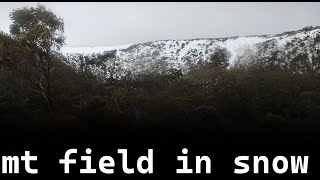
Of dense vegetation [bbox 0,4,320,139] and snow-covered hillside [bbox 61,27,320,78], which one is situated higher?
snow-covered hillside [bbox 61,27,320,78]

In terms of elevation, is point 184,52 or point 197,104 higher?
point 184,52

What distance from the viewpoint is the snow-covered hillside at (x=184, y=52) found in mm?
117000

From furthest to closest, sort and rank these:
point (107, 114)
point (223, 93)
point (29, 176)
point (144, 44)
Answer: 1. point (144, 44)
2. point (223, 93)
3. point (107, 114)
4. point (29, 176)

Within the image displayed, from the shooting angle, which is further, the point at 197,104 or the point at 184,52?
the point at 184,52

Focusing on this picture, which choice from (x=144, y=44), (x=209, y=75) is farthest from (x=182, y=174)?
(x=144, y=44)

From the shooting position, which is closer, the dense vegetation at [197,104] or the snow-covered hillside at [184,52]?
the dense vegetation at [197,104]

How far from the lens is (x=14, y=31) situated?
124 feet

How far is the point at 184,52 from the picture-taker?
448 feet

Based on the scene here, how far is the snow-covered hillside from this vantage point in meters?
117

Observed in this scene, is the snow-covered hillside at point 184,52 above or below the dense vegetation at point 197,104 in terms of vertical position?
above

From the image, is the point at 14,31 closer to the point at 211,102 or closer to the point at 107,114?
the point at 107,114

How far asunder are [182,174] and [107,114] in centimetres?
3529

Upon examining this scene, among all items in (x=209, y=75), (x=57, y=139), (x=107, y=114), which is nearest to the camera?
(x=57, y=139)

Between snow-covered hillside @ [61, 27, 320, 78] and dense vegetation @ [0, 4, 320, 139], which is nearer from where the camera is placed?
dense vegetation @ [0, 4, 320, 139]
